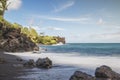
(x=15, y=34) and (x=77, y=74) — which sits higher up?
(x=15, y=34)

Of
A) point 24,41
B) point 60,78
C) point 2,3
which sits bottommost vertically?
point 60,78

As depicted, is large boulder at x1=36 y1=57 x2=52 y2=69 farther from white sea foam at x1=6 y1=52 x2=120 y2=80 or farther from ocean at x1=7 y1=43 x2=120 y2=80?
white sea foam at x1=6 y1=52 x2=120 y2=80

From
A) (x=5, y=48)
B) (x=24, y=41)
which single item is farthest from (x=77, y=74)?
(x=24, y=41)

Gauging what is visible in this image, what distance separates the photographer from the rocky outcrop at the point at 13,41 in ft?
245

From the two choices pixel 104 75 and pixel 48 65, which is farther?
pixel 48 65

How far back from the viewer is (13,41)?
76.5 metres

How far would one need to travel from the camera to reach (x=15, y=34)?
265 feet

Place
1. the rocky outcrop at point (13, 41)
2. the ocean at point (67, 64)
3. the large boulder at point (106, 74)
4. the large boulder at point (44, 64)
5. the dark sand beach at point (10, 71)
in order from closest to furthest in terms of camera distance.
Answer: the large boulder at point (106, 74) → the dark sand beach at point (10, 71) → the ocean at point (67, 64) → the large boulder at point (44, 64) → the rocky outcrop at point (13, 41)

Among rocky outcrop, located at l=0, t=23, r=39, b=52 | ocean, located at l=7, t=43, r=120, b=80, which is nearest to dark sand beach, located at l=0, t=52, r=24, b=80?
ocean, located at l=7, t=43, r=120, b=80

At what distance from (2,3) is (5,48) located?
70.4 feet

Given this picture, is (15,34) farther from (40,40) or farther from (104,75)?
(40,40)

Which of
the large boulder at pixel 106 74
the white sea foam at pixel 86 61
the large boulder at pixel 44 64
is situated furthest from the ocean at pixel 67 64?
the large boulder at pixel 106 74

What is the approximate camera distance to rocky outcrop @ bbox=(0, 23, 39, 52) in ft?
245

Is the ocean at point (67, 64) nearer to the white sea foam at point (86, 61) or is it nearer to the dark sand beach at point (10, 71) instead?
the white sea foam at point (86, 61)
